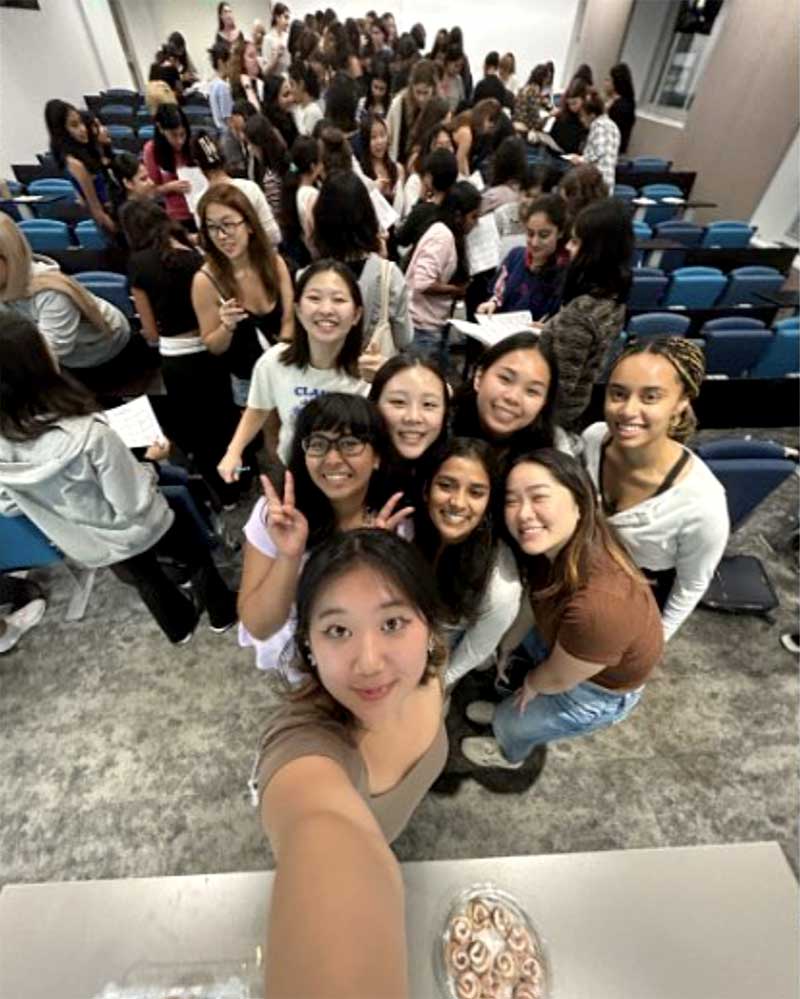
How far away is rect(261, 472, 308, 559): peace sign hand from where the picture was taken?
1184mm

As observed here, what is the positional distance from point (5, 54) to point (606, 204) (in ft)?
32.0

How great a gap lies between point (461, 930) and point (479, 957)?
5 centimetres

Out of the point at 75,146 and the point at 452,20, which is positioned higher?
the point at 452,20

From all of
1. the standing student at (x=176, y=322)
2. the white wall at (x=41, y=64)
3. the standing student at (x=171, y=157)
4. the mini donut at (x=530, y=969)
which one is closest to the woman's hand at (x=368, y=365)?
the standing student at (x=176, y=322)

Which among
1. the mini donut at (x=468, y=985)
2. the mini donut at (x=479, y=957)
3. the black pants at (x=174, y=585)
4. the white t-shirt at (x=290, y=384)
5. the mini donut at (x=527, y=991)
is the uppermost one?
the white t-shirt at (x=290, y=384)

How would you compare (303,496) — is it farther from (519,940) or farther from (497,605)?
(519,940)

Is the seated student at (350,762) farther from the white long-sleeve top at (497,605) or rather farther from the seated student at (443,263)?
the seated student at (443,263)

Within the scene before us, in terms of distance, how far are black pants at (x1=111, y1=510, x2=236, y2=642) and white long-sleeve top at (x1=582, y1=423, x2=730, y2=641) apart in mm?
1657

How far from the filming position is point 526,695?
62.4 inches

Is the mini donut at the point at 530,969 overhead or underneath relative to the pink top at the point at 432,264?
underneath

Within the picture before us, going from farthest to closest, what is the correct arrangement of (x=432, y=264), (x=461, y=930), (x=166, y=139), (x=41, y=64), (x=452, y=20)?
(x=452, y=20) → (x=41, y=64) → (x=166, y=139) → (x=432, y=264) → (x=461, y=930)

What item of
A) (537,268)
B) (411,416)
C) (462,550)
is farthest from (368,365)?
(537,268)

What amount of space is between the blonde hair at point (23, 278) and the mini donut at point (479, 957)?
8.66 feet

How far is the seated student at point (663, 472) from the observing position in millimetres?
1352
